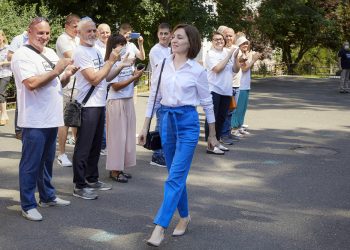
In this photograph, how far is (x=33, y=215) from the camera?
518 cm

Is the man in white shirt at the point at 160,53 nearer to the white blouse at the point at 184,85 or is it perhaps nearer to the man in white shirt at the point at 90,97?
the man in white shirt at the point at 90,97

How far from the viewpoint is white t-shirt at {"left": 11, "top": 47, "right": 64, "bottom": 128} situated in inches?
195

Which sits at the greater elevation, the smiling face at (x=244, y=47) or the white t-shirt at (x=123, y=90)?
the smiling face at (x=244, y=47)

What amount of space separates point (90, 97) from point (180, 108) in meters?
Result: 1.53

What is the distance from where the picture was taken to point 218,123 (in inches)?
350

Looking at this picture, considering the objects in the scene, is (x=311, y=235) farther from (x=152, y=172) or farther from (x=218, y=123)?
(x=218, y=123)

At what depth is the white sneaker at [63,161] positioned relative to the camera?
7.60 m

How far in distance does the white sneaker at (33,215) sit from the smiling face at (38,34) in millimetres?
1583

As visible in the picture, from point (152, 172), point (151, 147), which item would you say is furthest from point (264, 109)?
point (151, 147)

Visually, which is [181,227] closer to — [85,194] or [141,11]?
[85,194]

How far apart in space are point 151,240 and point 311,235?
152 centimetres

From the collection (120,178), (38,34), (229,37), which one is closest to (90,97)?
(38,34)

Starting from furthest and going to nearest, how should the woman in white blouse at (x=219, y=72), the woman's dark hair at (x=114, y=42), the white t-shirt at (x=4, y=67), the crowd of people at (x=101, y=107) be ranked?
the white t-shirt at (x=4, y=67), the woman in white blouse at (x=219, y=72), the woman's dark hair at (x=114, y=42), the crowd of people at (x=101, y=107)

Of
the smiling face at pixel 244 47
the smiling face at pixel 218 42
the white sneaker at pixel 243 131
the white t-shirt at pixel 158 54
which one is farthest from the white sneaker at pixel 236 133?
the white t-shirt at pixel 158 54
